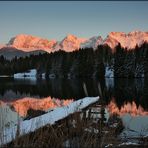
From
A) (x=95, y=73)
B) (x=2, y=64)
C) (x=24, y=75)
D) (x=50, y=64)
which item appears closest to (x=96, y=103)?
(x=95, y=73)

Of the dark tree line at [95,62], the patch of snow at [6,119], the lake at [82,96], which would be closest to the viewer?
the patch of snow at [6,119]

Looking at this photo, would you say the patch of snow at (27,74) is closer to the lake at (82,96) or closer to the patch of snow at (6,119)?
the lake at (82,96)

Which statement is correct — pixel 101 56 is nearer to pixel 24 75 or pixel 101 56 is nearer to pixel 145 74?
pixel 145 74

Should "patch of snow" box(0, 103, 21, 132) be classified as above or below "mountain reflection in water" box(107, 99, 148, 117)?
above

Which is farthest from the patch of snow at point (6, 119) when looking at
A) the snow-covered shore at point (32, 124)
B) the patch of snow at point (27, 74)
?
the patch of snow at point (27, 74)

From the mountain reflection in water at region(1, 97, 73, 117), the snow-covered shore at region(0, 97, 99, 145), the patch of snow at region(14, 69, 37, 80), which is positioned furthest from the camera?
the patch of snow at region(14, 69, 37, 80)

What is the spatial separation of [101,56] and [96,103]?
10133 cm

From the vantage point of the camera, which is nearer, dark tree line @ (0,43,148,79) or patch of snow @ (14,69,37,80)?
dark tree line @ (0,43,148,79)

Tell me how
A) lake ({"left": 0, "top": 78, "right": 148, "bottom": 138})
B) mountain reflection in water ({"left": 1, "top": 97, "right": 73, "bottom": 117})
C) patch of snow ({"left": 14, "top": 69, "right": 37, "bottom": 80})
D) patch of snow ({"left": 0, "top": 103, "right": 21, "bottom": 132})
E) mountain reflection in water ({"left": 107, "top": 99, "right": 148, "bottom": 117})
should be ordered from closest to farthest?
1. patch of snow ({"left": 0, "top": 103, "right": 21, "bottom": 132})
2. lake ({"left": 0, "top": 78, "right": 148, "bottom": 138})
3. mountain reflection in water ({"left": 107, "top": 99, "right": 148, "bottom": 117})
4. mountain reflection in water ({"left": 1, "top": 97, "right": 73, "bottom": 117})
5. patch of snow ({"left": 14, "top": 69, "right": 37, "bottom": 80})

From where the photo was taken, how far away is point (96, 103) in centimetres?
1948

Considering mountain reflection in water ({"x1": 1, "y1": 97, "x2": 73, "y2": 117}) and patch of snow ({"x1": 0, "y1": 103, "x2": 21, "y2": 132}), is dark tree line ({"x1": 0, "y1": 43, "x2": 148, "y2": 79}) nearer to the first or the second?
mountain reflection in water ({"x1": 1, "y1": 97, "x2": 73, "y2": 117})

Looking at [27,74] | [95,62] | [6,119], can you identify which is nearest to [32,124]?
[6,119]

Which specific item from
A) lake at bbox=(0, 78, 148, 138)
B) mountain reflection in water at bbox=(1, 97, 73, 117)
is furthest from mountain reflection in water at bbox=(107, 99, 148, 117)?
mountain reflection in water at bbox=(1, 97, 73, 117)

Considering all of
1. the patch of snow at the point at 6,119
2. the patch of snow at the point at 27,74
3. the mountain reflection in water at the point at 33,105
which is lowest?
the patch of snow at the point at 27,74
